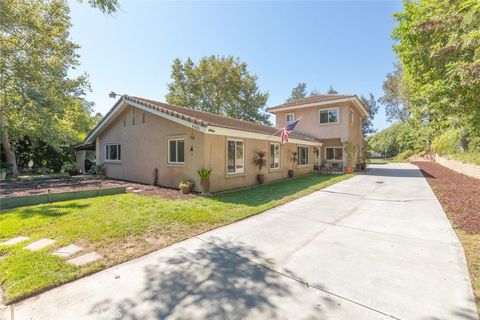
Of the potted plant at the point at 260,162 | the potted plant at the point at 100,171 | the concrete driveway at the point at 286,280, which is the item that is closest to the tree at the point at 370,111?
the potted plant at the point at 260,162

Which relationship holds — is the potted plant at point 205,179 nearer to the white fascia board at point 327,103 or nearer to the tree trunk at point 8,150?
the white fascia board at point 327,103

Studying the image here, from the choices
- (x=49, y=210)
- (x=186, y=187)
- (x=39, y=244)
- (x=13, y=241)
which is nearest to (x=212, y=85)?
(x=186, y=187)

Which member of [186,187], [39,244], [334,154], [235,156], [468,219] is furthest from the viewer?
[334,154]

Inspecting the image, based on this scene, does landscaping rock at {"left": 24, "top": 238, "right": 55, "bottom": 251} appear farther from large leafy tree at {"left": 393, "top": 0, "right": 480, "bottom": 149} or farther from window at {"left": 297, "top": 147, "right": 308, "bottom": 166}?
window at {"left": 297, "top": 147, "right": 308, "bottom": 166}

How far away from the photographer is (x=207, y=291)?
115 inches

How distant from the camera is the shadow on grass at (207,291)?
253 cm

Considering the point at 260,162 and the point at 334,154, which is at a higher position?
the point at 334,154

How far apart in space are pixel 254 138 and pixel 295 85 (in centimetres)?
5329

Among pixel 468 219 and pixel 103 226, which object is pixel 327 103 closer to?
pixel 468 219

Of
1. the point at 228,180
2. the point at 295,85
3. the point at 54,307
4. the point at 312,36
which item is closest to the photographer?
the point at 54,307

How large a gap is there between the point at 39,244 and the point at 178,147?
6.51 metres

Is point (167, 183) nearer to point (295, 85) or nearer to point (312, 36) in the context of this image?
point (312, 36)

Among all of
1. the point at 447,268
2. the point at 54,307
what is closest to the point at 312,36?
the point at 447,268

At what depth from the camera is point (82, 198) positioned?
8.23 meters
